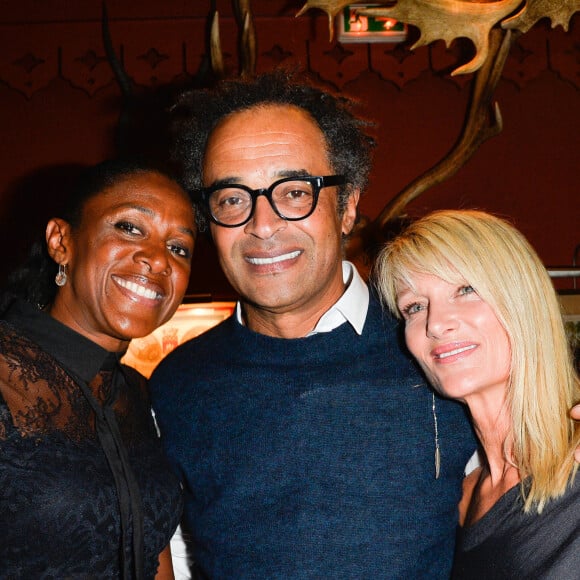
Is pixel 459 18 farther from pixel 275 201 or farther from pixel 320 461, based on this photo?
pixel 320 461

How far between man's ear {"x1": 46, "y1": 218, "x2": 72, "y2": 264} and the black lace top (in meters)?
0.15

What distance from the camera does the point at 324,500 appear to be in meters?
1.44

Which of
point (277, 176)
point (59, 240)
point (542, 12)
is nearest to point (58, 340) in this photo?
point (59, 240)

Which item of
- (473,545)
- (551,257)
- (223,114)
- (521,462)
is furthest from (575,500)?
(551,257)

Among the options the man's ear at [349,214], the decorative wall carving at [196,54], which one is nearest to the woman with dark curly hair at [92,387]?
the man's ear at [349,214]

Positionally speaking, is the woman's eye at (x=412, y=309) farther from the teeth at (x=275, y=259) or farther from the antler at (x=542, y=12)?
the antler at (x=542, y=12)

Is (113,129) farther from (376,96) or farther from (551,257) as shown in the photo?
→ (551,257)

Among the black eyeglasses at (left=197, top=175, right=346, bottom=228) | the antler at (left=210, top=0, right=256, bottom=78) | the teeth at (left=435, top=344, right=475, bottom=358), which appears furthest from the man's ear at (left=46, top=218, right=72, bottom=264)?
the antler at (left=210, top=0, right=256, bottom=78)

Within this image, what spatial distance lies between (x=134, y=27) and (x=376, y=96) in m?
1.44

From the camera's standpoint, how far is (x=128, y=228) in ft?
5.02

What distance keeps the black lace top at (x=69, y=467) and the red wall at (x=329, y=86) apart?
2.01 metres

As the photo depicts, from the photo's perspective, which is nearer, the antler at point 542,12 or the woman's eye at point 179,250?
the woman's eye at point 179,250

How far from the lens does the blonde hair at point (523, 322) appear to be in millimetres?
1354

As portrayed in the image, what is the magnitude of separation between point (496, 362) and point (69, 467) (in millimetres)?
916
